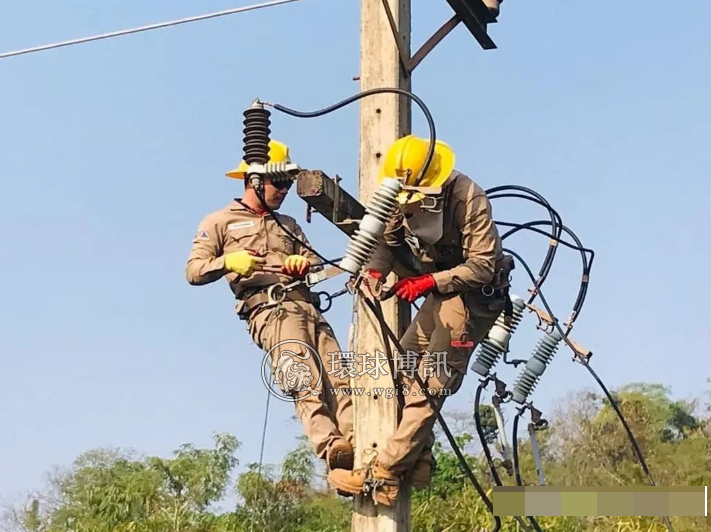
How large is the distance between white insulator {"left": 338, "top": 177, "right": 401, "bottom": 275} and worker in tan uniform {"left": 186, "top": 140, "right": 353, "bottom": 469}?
0.46m

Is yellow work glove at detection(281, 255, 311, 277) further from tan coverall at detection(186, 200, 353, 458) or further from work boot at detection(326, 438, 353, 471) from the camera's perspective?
work boot at detection(326, 438, 353, 471)

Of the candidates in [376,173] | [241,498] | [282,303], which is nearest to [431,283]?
[376,173]

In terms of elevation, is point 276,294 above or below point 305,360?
above

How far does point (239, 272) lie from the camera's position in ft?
15.0

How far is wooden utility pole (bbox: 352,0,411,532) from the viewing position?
4.27 m

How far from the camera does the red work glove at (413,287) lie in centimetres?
416

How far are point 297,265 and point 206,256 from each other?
A: 0.53 meters

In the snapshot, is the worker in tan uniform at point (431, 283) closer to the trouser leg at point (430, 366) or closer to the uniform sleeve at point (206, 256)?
the trouser leg at point (430, 366)

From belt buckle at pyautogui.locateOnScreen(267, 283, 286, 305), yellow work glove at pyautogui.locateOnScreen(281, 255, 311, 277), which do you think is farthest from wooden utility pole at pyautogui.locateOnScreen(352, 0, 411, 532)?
belt buckle at pyautogui.locateOnScreen(267, 283, 286, 305)

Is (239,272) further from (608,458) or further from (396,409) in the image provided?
(608,458)

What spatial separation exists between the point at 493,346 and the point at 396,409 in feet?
3.45

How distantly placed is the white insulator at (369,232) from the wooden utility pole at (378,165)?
446mm

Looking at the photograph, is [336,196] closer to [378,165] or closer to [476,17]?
[378,165]

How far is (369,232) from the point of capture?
396 cm
